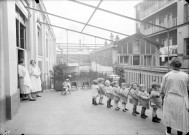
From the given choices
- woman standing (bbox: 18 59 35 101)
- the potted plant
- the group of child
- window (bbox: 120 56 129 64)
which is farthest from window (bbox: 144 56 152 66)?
A: woman standing (bbox: 18 59 35 101)

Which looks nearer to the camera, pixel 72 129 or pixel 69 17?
pixel 72 129

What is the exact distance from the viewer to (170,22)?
21203 millimetres

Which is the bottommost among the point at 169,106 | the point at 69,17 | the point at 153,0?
the point at 169,106

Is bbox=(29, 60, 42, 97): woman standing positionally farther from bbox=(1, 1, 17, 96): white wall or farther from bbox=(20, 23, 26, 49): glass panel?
bbox=(1, 1, 17, 96): white wall

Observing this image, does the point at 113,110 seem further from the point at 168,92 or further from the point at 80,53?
the point at 80,53

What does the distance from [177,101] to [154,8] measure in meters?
25.4

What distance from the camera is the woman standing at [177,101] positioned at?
316cm

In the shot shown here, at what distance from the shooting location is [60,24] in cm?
804

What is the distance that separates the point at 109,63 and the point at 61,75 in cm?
716

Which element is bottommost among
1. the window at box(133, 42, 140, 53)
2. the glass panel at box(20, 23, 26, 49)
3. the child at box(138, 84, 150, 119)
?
the child at box(138, 84, 150, 119)

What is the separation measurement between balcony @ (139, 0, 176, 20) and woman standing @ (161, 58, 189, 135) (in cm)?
2042

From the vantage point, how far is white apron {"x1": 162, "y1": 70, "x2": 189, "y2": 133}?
3.16 meters

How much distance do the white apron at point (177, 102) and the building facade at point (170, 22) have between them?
28.9 ft

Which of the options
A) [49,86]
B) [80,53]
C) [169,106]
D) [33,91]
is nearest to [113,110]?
[169,106]
